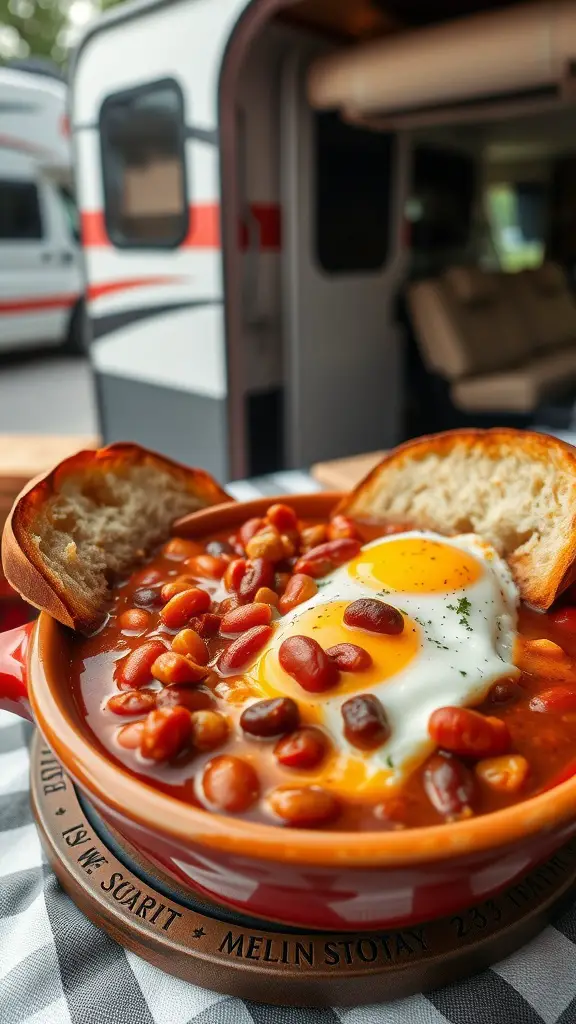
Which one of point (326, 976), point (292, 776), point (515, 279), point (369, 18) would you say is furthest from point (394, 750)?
point (515, 279)

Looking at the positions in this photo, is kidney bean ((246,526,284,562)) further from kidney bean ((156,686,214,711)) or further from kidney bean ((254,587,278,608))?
kidney bean ((156,686,214,711))

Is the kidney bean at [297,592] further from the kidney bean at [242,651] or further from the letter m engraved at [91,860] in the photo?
the letter m engraved at [91,860]

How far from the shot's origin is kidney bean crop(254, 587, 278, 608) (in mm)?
1081

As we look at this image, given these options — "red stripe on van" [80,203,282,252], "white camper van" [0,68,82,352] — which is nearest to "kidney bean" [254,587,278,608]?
"red stripe on van" [80,203,282,252]

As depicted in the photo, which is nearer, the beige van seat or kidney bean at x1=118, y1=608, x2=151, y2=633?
kidney bean at x1=118, y1=608, x2=151, y2=633

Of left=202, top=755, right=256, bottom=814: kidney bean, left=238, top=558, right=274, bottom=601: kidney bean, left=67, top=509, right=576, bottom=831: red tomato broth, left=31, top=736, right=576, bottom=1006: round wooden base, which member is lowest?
left=31, top=736, right=576, bottom=1006: round wooden base

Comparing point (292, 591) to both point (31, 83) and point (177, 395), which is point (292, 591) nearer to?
point (177, 395)

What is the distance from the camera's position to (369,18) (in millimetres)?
3531

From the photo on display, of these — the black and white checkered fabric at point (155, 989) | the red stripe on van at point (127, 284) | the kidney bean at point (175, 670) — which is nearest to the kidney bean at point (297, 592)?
the kidney bean at point (175, 670)

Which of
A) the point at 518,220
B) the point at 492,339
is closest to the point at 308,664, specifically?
the point at 492,339

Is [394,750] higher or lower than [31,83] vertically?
lower

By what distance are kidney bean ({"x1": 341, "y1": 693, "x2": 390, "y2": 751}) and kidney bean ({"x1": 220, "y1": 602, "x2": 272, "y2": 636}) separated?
227 mm

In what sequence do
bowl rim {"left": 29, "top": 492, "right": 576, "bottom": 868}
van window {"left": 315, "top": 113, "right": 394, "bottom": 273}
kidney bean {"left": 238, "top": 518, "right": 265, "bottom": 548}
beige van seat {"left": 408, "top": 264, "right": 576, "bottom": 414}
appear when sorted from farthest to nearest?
1. beige van seat {"left": 408, "top": 264, "right": 576, "bottom": 414}
2. van window {"left": 315, "top": 113, "right": 394, "bottom": 273}
3. kidney bean {"left": 238, "top": 518, "right": 265, "bottom": 548}
4. bowl rim {"left": 29, "top": 492, "right": 576, "bottom": 868}

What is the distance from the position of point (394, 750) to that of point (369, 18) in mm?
3797
